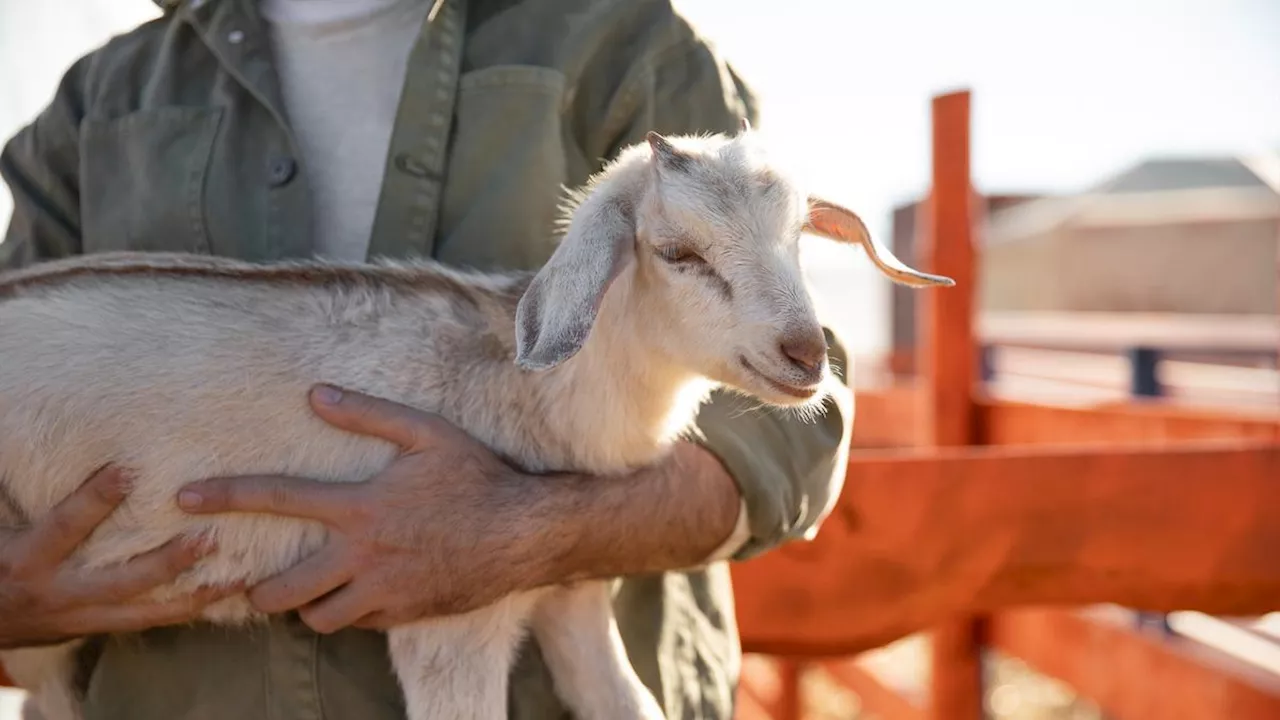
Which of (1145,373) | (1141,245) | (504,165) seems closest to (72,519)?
(504,165)

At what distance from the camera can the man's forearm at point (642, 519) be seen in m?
1.54

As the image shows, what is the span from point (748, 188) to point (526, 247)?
45cm

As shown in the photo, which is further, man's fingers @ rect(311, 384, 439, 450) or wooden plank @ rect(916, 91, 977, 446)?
wooden plank @ rect(916, 91, 977, 446)

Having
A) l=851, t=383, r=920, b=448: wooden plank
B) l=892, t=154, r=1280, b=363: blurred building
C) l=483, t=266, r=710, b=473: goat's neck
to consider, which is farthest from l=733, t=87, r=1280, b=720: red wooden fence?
l=892, t=154, r=1280, b=363: blurred building

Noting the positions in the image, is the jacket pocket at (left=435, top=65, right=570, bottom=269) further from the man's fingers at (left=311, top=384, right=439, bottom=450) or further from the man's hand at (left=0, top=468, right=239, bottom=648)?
the man's hand at (left=0, top=468, right=239, bottom=648)

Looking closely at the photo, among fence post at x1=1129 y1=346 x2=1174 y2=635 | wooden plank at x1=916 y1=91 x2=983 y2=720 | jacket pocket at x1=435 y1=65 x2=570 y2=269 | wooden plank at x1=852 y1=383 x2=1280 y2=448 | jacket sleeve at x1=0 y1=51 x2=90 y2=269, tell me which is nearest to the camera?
jacket pocket at x1=435 y1=65 x2=570 y2=269

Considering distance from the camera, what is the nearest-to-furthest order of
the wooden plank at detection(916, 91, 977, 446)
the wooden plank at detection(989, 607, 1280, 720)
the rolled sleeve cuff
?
the rolled sleeve cuff, the wooden plank at detection(989, 607, 1280, 720), the wooden plank at detection(916, 91, 977, 446)

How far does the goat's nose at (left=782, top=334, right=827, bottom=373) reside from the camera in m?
1.40

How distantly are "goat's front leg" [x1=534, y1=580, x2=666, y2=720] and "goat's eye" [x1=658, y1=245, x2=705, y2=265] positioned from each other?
0.50 m

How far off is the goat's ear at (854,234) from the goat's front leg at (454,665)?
2.39ft

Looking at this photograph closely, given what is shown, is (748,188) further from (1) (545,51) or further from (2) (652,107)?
(1) (545,51)

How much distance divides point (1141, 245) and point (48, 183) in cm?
1061

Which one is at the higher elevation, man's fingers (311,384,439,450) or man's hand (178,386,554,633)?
man's fingers (311,384,439,450)

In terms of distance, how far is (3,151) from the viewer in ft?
6.79
